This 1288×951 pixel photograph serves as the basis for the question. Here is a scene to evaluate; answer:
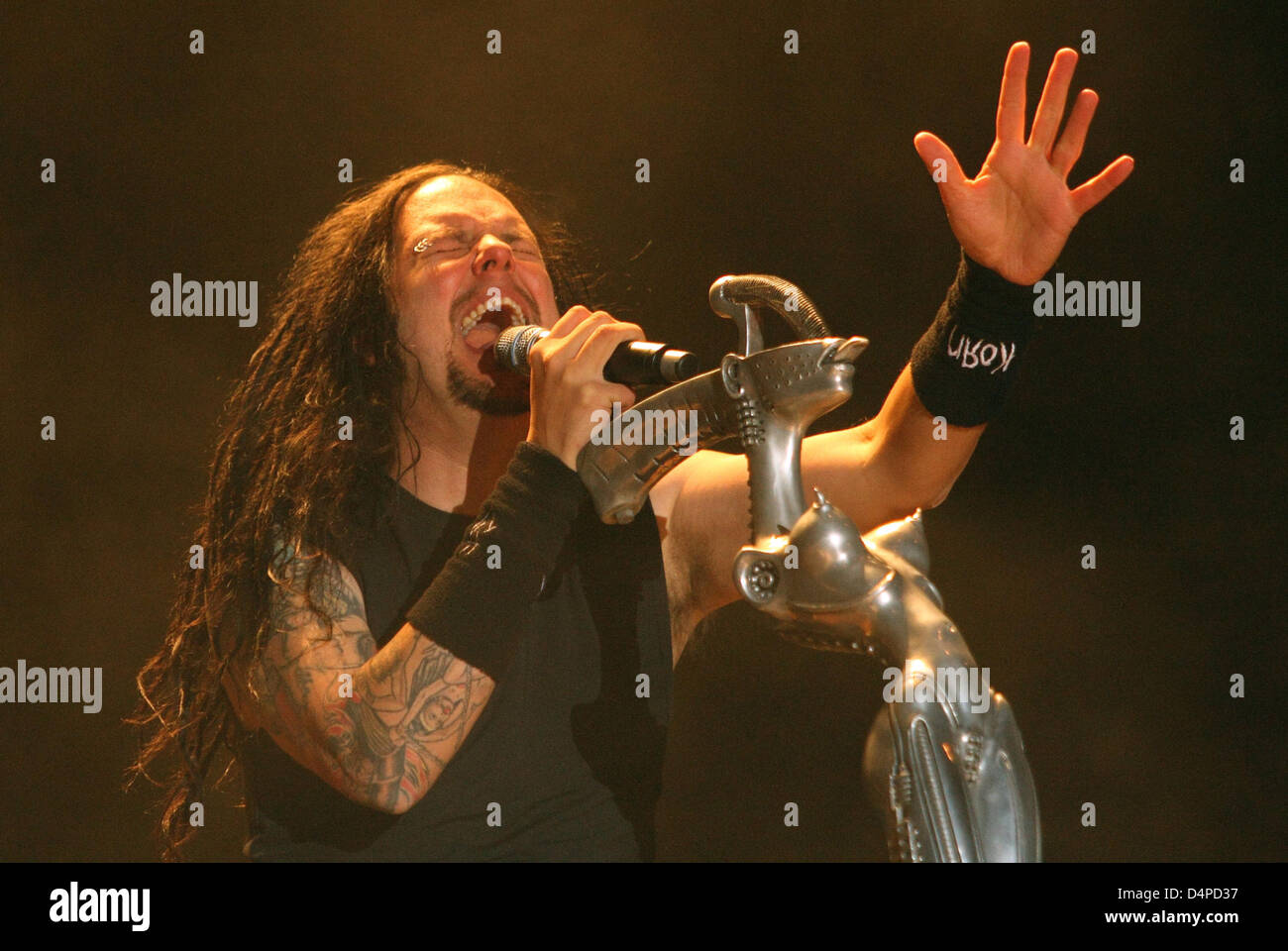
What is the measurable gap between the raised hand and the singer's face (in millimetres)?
568

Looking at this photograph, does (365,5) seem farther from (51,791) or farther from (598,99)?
(51,791)

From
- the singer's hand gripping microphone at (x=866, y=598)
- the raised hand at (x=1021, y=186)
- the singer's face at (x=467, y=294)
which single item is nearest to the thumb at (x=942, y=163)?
the raised hand at (x=1021, y=186)

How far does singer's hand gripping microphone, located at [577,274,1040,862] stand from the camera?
1005mm

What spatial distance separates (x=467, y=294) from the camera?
1638mm

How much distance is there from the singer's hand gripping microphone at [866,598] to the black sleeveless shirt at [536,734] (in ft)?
1.41

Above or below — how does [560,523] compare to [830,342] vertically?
below

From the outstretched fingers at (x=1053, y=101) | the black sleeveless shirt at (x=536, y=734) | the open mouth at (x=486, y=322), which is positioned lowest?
the black sleeveless shirt at (x=536, y=734)

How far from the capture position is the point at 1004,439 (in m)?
2.07

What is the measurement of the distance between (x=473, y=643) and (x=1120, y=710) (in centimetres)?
120

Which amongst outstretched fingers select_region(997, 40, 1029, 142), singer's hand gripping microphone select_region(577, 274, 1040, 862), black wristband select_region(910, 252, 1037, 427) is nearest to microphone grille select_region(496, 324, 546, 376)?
singer's hand gripping microphone select_region(577, 274, 1040, 862)

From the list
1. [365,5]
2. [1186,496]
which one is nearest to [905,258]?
[1186,496]

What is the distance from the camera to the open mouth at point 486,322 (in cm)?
162

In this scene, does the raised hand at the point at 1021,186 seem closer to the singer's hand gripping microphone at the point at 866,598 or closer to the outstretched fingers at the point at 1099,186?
the outstretched fingers at the point at 1099,186

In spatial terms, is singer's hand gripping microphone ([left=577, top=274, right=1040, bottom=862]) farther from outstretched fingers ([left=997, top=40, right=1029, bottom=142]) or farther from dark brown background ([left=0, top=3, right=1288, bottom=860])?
dark brown background ([left=0, top=3, right=1288, bottom=860])
